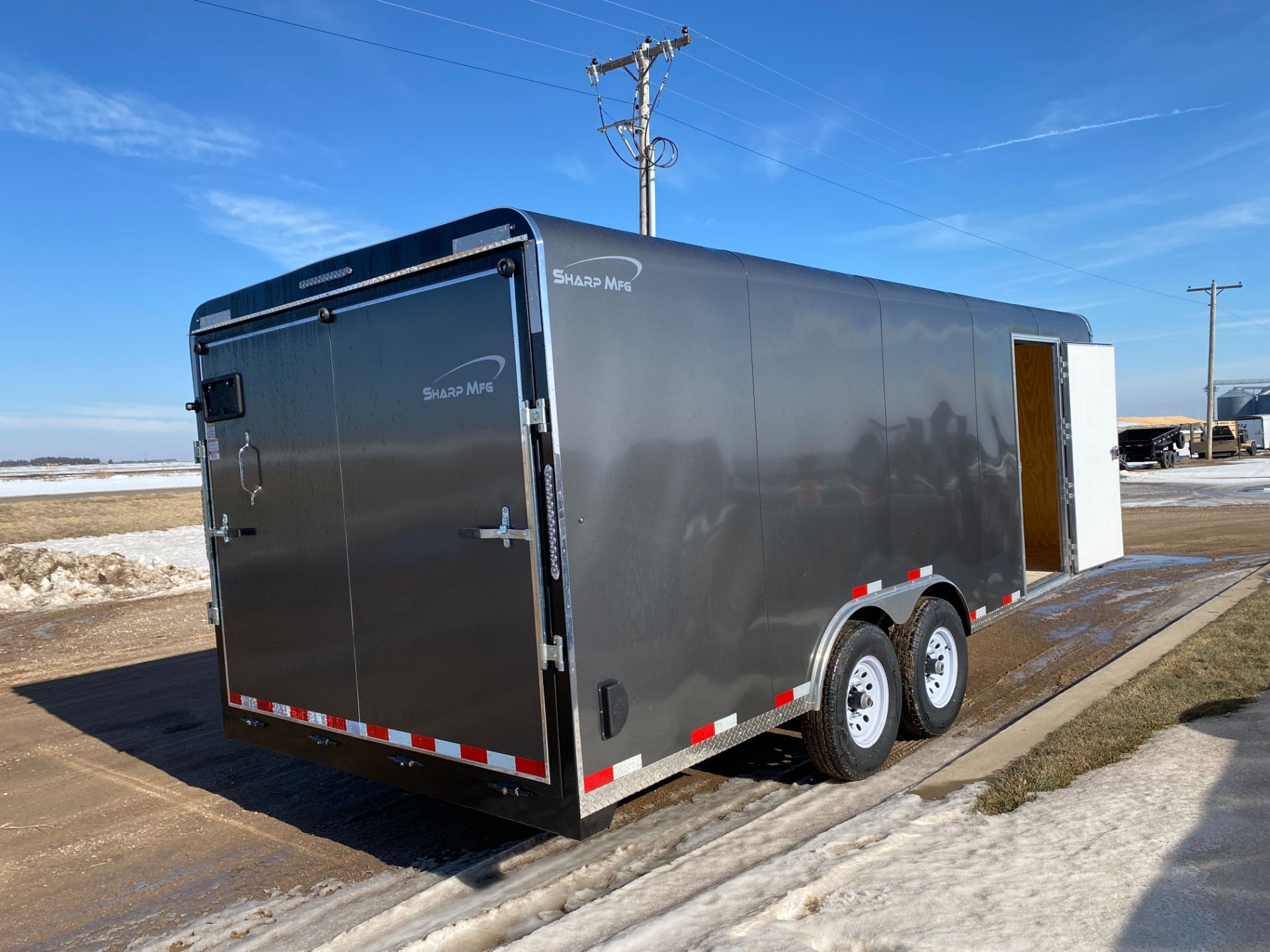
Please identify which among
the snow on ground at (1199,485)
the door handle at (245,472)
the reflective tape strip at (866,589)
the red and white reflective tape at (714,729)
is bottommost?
the snow on ground at (1199,485)

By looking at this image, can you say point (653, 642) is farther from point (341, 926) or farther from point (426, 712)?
point (341, 926)

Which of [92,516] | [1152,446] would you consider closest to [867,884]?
[92,516]

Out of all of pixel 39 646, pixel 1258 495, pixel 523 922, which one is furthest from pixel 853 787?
pixel 1258 495

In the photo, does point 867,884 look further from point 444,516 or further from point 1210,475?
point 1210,475

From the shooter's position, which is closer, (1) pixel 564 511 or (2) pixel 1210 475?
(1) pixel 564 511

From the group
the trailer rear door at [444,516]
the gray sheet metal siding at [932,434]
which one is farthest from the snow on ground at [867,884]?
the gray sheet metal siding at [932,434]

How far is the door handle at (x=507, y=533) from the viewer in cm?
369

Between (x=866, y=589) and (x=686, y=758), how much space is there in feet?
5.78

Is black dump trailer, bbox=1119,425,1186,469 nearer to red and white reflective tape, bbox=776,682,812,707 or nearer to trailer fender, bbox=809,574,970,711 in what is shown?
trailer fender, bbox=809,574,970,711

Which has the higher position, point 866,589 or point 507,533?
point 507,533

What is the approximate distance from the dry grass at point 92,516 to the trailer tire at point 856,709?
23852mm

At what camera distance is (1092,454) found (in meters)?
8.23

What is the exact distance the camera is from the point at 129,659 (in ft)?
31.7

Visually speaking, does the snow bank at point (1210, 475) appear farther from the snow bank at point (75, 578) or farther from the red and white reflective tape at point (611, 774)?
the red and white reflective tape at point (611, 774)
